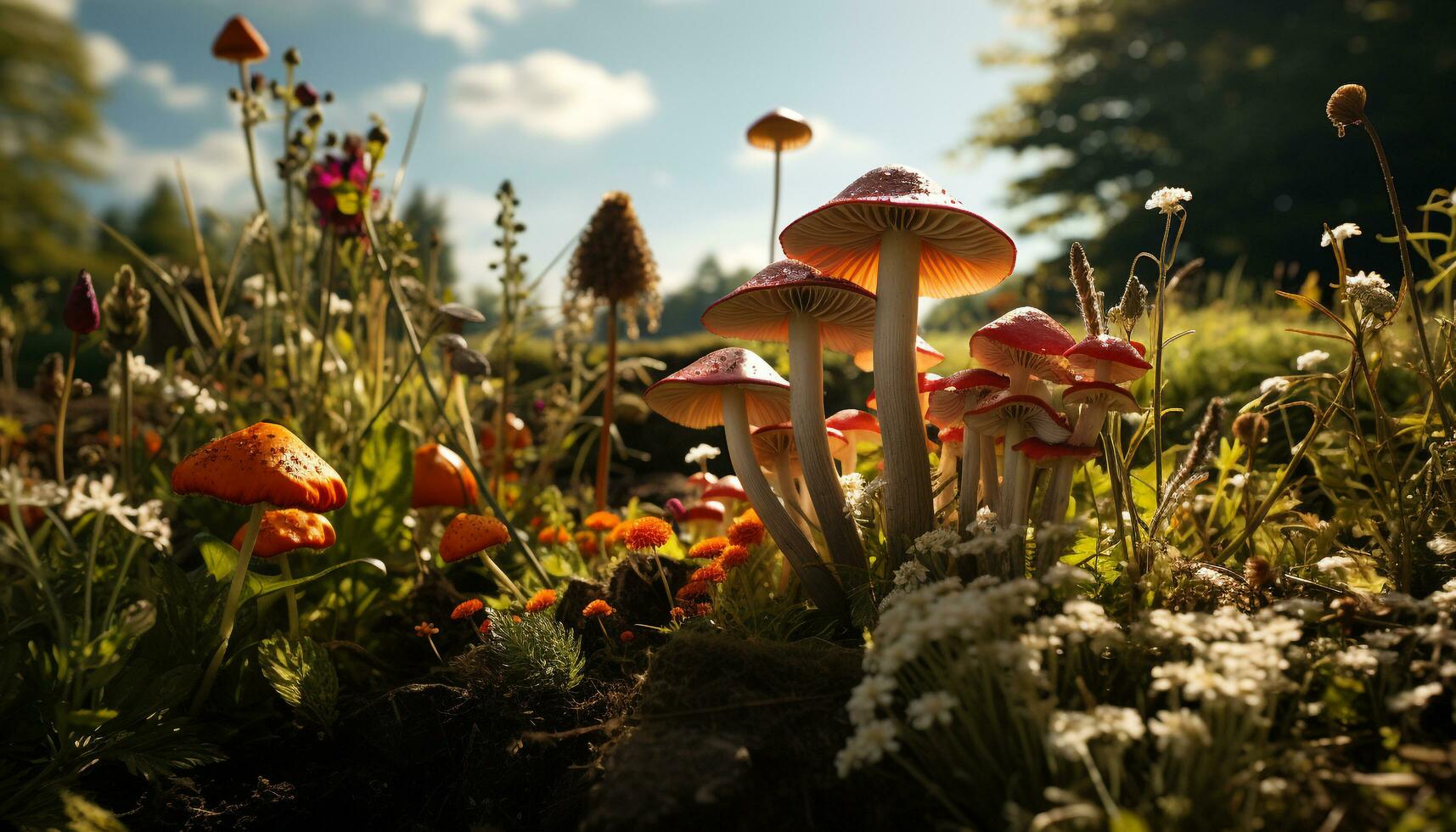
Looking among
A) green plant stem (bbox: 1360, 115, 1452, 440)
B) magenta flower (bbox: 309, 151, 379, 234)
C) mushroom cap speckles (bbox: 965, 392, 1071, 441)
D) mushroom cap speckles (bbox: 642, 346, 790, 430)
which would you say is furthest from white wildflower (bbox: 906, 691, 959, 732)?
magenta flower (bbox: 309, 151, 379, 234)

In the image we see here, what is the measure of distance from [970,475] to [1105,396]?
434mm

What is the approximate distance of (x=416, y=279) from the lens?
4262 mm

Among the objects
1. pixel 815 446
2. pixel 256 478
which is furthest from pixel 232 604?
pixel 815 446

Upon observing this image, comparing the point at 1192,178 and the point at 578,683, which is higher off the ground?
the point at 1192,178

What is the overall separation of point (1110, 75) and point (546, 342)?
61.6 feet

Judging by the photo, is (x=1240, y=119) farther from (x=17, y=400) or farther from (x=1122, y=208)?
(x=17, y=400)

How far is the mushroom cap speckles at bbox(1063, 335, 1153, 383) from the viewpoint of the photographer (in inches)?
66.4

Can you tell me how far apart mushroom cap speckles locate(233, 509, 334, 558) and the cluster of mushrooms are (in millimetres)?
1066

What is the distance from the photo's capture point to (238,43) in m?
3.21

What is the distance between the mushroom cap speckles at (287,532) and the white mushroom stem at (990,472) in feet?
6.18

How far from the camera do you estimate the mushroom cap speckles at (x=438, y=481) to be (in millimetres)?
3049

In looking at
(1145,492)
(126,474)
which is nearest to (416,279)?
(126,474)

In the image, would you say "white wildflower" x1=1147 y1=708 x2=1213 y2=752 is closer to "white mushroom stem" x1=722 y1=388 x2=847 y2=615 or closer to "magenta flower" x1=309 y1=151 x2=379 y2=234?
"white mushroom stem" x1=722 y1=388 x2=847 y2=615

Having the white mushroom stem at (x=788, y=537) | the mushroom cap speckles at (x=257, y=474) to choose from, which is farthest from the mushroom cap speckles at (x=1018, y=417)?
the mushroom cap speckles at (x=257, y=474)
